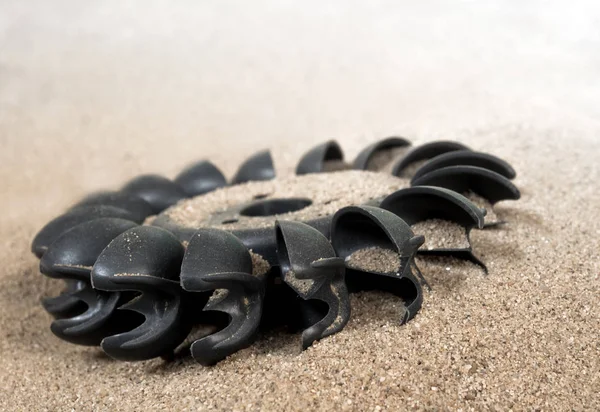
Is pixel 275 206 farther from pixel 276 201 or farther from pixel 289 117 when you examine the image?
pixel 289 117


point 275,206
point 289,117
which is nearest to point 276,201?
point 275,206

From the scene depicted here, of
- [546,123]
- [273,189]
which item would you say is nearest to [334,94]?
[546,123]

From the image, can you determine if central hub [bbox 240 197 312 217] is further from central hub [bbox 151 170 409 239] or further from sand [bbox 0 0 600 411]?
sand [bbox 0 0 600 411]

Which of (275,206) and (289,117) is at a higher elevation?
(275,206)

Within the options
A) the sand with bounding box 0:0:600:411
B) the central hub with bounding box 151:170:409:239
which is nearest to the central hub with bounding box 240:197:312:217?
the central hub with bounding box 151:170:409:239

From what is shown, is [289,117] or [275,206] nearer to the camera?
[275,206]

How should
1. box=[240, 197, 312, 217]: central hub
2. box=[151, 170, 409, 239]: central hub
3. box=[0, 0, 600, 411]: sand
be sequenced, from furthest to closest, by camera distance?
box=[240, 197, 312, 217]: central hub → box=[151, 170, 409, 239]: central hub → box=[0, 0, 600, 411]: sand

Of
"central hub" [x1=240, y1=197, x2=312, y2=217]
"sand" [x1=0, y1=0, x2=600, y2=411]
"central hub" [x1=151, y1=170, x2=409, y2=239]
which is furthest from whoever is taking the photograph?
"central hub" [x1=240, y1=197, x2=312, y2=217]

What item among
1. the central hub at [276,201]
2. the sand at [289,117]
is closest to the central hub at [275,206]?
the central hub at [276,201]

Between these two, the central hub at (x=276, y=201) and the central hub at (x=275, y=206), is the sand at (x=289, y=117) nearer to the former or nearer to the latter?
the central hub at (x=276, y=201)
